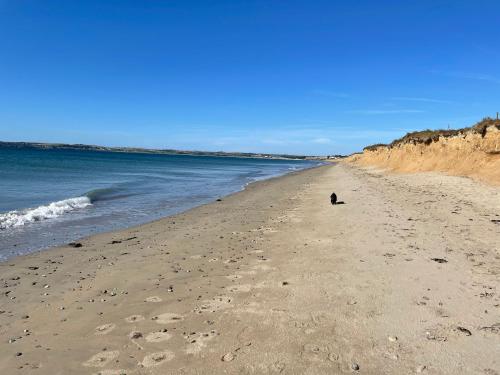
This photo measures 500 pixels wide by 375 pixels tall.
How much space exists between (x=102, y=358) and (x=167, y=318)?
47.4 inches

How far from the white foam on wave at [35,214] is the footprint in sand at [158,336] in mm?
10897

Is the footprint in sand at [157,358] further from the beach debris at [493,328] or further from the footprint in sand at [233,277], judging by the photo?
the beach debris at [493,328]

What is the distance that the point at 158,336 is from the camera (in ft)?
16.6

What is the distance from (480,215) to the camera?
12.3 meters

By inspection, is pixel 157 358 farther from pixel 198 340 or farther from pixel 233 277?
pixel 233 277

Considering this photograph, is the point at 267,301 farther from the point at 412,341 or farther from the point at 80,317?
the point at 80,317

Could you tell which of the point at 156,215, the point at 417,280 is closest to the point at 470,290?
the point at 417,280

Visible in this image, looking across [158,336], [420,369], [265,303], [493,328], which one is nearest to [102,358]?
[158,336]

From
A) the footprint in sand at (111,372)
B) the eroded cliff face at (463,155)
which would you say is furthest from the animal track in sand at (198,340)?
the eroded cliff face at (463,155)

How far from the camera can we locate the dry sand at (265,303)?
173 inches

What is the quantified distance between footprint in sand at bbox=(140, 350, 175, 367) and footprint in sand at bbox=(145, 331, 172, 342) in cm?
35

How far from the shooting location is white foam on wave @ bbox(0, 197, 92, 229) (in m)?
14.2

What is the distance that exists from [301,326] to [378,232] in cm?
622

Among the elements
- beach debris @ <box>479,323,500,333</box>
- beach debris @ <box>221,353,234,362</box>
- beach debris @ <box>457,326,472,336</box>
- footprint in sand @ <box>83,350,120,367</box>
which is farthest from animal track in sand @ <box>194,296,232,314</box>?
beach debris @ <box>479,323,500,333</box>
